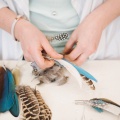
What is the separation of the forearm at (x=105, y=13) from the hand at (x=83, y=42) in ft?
0.04

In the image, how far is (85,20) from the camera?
0.75 meters

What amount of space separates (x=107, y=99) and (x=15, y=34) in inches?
11.8

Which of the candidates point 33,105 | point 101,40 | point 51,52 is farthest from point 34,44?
point 101,40

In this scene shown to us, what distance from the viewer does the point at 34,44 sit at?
2.19ft

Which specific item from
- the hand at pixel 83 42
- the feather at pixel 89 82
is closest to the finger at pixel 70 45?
the hand at pixel 83 42

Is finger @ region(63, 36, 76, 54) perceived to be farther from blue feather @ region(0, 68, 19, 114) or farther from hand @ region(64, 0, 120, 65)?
blue feather @ region(0, 68, 19, 114)

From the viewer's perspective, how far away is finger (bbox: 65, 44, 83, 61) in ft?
2.31

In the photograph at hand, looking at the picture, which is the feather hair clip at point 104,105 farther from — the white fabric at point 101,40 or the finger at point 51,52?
the white fabric at point 101,40

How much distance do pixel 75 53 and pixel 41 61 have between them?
0.34ft

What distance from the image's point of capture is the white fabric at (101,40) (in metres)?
0.78

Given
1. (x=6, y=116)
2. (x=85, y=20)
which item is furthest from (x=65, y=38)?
(x=6, y=116)

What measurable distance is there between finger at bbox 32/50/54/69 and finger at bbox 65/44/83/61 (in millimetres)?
67

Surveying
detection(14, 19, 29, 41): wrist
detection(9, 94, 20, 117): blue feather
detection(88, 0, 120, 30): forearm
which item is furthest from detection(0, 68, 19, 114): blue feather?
detection(88, 0, 120, 30): forearm

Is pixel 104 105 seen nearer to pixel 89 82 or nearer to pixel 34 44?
pixel 89 82
